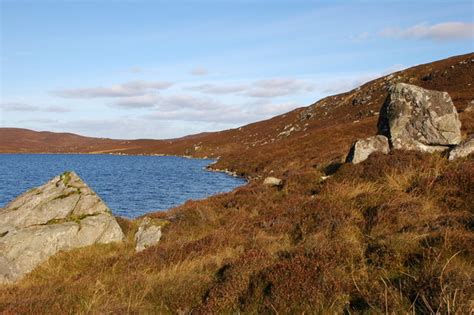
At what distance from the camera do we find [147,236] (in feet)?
37.0

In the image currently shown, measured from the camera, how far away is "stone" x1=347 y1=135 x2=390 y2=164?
592 inches

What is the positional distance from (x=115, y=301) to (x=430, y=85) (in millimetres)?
64235

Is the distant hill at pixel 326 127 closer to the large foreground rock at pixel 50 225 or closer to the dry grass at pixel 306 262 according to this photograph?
the dry grass at pixel 306 262

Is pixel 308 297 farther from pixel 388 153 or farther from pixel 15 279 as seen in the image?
pixel 388 153

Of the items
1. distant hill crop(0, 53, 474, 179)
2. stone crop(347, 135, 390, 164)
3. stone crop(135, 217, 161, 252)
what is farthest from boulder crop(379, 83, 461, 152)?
stone crop(135, 217, 161, 252)

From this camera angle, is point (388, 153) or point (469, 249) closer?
point (469, 249)

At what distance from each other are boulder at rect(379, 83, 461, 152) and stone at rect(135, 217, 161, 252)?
10331 mm

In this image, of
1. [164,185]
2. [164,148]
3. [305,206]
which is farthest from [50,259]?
[164,148]

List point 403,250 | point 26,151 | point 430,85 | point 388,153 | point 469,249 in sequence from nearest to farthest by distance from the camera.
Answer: point 469,249 < point 403,250 < point 388,153 < point 430,85 < point 26,151

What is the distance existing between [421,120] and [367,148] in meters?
2.65

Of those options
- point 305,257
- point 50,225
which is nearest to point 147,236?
point 50,225

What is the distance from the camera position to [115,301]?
5.95 m

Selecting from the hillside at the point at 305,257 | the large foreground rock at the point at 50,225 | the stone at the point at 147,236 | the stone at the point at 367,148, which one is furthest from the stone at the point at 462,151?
the large foreground rock at the point at 50,225

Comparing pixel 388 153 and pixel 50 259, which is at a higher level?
pixel 388 153
